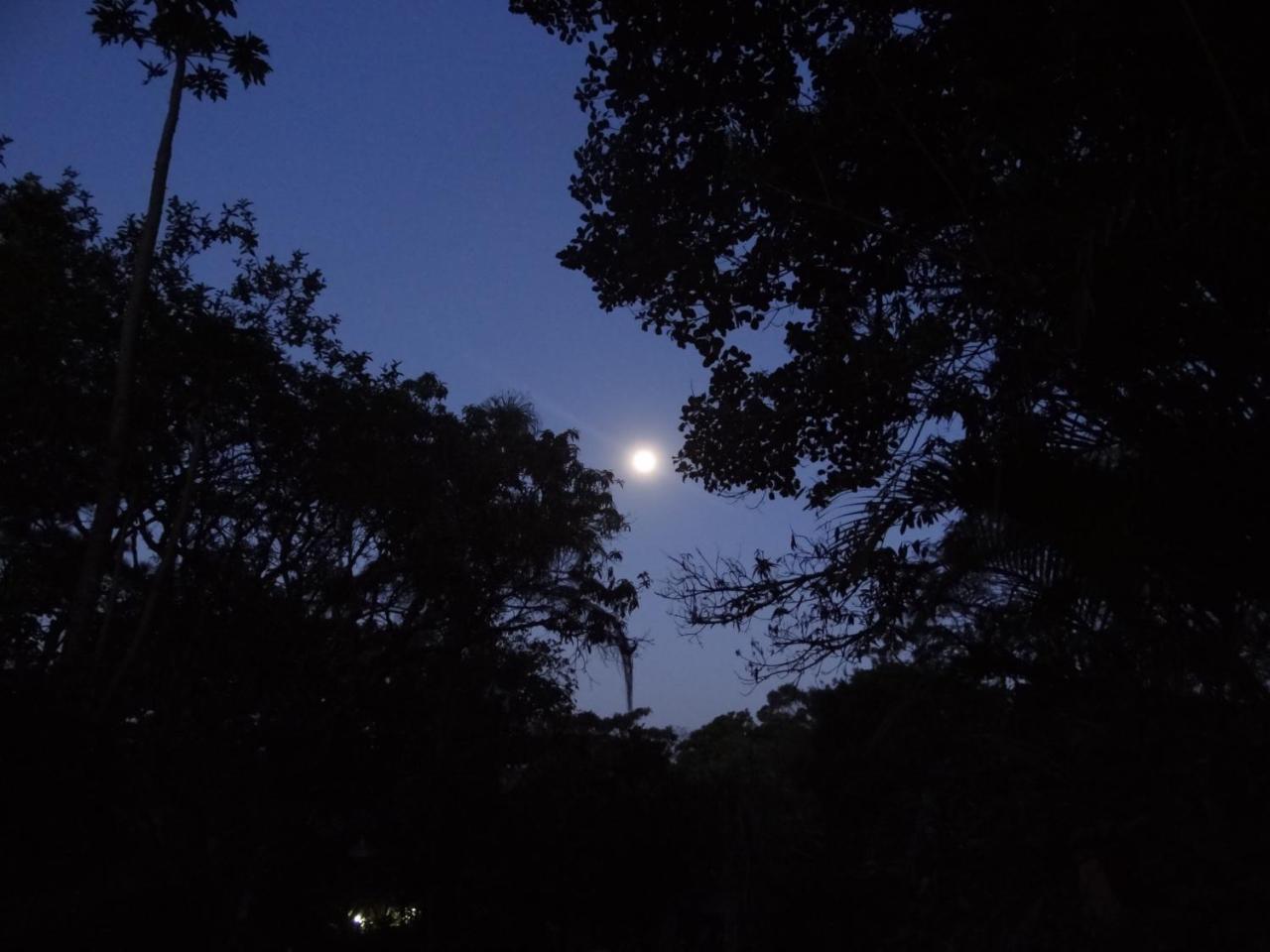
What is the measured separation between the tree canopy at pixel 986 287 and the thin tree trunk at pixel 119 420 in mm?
5458

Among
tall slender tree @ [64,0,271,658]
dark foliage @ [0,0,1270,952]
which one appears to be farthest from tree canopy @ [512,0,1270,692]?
tall slender tree @ [64,0,271,658]

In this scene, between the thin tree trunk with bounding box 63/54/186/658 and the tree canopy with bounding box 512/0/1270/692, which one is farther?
the thin tree trunk with bounding box 63/54/186/658

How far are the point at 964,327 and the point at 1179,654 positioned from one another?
9.73 ft

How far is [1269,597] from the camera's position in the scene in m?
3.34

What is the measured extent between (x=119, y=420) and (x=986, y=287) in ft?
28.8

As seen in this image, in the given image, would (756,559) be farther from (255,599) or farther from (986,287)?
(255,599)

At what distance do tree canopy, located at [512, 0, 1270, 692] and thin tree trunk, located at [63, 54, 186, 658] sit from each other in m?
5.46

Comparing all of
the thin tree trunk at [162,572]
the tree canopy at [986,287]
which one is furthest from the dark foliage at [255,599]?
the tree canopy at [986,287]

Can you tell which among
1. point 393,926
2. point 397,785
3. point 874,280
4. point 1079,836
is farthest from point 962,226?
point 393,926

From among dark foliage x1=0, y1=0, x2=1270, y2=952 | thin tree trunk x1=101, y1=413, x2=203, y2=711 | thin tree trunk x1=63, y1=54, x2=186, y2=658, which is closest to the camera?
dark foliage x1=0, y1=0, x2=1270, y2=952

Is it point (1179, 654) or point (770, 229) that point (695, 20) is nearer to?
point (770, 229)

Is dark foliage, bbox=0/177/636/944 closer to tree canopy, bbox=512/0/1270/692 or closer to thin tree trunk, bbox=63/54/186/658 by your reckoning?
thin tree trunk, bbox=63/54/186/658

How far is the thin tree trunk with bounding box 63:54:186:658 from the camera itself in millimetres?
8602

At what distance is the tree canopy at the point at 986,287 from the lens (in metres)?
3.54
